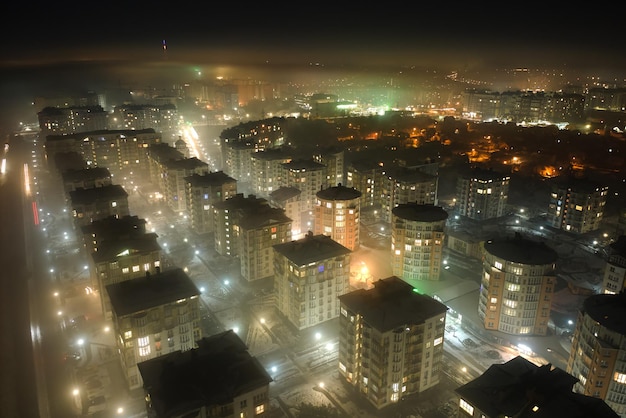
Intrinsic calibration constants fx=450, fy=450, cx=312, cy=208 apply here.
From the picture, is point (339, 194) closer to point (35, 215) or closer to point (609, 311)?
point (609, 311)

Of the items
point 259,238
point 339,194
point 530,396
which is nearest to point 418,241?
point 339,194

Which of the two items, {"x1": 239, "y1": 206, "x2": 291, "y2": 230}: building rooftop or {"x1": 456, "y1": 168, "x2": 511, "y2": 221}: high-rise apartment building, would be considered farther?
{"x1": 456, "y1": 168, "x2": 511, "y2": 221}: high-rise apartment building

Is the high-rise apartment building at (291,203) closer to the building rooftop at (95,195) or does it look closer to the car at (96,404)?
the building rooftop at (95,195)

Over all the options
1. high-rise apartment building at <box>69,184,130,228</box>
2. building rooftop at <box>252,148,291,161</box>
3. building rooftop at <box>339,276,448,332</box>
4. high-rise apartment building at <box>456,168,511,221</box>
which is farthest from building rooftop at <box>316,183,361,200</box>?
high-rise apartment building at <box>69,184,130,228</box>

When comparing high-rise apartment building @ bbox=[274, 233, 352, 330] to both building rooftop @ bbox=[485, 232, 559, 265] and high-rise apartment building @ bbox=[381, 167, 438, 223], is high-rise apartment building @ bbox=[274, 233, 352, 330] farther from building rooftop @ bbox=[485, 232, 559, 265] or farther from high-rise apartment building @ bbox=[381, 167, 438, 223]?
high-rise apartment building @ bbox=[381, 167, 438, 223]

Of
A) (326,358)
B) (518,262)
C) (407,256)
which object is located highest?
(518,262)

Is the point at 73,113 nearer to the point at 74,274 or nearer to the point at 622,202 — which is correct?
the point at 74,274

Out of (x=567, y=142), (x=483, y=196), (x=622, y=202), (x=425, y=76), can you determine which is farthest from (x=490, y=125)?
(x=425, y=76)
